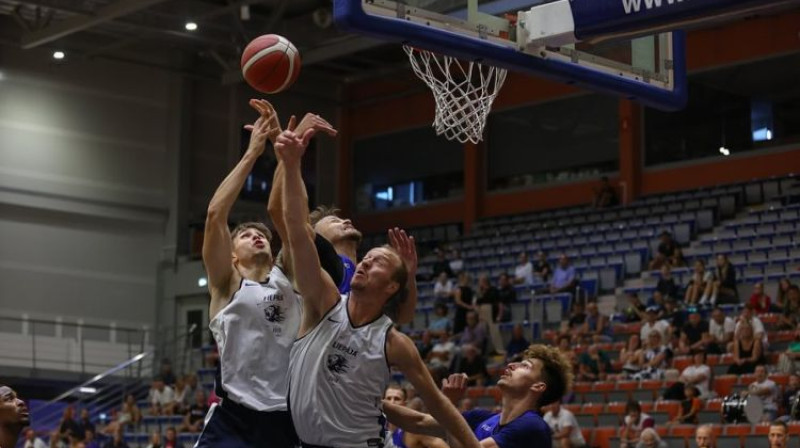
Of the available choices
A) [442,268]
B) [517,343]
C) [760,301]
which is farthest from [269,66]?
[442,268]

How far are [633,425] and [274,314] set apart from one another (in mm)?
9092

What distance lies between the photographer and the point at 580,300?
19938mm

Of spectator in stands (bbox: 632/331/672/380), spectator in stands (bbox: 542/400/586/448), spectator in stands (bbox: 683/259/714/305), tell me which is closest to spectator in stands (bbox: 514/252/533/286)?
spectator in stands (bbox: 683/259/714/305)

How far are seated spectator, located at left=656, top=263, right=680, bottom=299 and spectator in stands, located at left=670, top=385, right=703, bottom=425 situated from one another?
3.38m

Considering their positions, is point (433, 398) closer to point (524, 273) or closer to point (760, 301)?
point (760, 301)

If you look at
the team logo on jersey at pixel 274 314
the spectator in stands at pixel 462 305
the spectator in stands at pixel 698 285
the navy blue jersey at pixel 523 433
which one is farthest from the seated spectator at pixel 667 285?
the team logo on jersey at pixel 274 314

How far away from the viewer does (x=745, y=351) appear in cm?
1562

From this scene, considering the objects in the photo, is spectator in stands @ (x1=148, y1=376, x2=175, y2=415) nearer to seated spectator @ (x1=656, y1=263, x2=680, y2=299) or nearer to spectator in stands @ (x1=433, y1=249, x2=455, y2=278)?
spectator in stands @ (x1=433, y1=249, x2=455, y2=278)

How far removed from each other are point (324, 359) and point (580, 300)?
584 inches

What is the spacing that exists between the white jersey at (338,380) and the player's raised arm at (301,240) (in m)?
0.06

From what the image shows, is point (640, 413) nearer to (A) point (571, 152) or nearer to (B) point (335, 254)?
(B) point (335, 254)

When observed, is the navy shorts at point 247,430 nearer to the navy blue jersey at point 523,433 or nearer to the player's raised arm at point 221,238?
the player's raised arm at point 221,238

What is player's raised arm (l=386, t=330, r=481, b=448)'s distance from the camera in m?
5.36

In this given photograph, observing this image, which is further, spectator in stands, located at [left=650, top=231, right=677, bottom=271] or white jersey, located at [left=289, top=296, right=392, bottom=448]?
spectator in stands, located at [left=650, top=231, right=677, bottom=271]
